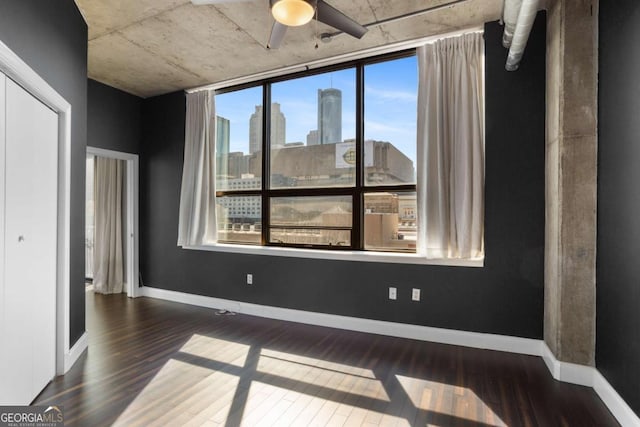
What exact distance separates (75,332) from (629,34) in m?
4.55

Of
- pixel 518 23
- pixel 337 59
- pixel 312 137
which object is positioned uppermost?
pixel 337 59

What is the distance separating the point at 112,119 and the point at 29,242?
3.06m

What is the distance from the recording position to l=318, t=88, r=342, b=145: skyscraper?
12.9ft

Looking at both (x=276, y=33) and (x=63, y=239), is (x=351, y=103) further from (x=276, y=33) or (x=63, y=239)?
(x=63, y=239)

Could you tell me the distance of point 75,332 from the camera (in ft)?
9.57

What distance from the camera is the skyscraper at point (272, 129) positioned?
431 cm

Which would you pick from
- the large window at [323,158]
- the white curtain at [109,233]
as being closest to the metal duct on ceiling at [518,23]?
the large window at [323,158]

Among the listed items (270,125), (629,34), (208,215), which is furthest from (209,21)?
(629,34)

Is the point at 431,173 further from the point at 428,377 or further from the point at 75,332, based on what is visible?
the point at 75,332

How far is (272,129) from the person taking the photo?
438cm

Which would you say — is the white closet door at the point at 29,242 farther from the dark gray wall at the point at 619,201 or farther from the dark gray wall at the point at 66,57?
the dark gray wall at the point at 619,201

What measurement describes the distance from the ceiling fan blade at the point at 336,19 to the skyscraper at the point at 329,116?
143 centimetres

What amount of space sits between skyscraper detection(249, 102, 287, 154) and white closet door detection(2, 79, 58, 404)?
2230 mm

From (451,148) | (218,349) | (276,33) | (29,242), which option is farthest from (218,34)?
(218,349)
